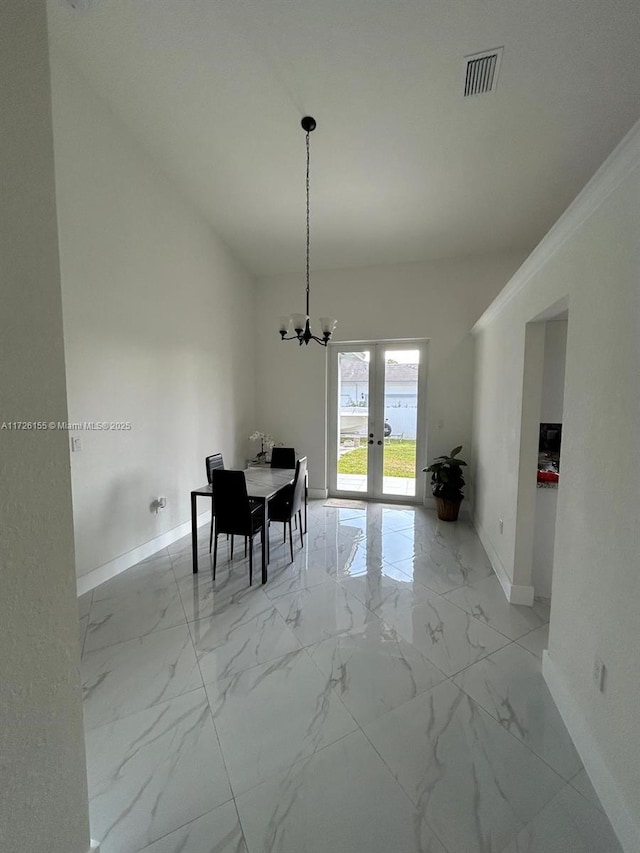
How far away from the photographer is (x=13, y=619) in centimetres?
84

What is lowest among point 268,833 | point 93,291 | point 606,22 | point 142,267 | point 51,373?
point 268,833

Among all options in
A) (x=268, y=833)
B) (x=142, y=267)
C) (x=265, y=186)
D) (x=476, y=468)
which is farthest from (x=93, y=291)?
(x=476, y=468)

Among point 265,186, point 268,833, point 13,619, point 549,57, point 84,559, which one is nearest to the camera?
point 13,619

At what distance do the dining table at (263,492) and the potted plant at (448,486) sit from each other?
1824mm

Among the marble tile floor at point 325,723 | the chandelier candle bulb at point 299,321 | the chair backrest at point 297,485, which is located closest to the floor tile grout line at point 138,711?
the marble tile floor at point 325,723

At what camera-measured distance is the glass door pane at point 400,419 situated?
16.6ft

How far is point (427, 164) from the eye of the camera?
3133mm

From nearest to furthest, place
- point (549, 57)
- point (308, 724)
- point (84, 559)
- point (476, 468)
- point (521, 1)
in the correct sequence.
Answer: point (308, 724) → point (521, 1) → point (549, 57) → point (84, 559) → point (476, 468)

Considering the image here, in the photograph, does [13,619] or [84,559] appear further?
[84,559]

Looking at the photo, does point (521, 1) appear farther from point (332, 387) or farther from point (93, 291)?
point (332, 387)

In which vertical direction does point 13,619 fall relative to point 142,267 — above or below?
below

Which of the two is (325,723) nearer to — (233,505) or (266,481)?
(233,505)

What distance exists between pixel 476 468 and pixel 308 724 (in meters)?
3.42

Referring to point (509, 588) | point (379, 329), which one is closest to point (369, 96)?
point (379, 329)
